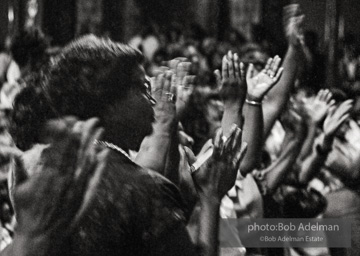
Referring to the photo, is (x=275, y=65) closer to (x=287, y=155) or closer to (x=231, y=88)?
(x=231, y=88)

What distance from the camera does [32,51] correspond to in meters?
2.47

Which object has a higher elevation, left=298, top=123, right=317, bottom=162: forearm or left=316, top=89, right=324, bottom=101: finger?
left=316, top=89, right=324, bottom=101: finger

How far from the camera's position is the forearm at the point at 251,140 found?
2553mm

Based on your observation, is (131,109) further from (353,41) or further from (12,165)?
(353,41)

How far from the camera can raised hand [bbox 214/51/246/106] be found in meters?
2.54

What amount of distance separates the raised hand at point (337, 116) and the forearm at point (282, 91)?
0.70 ft

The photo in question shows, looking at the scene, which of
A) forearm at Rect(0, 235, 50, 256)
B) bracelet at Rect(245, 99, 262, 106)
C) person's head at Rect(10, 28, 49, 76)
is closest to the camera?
forearm at Rect(0, 235, 50, 256)

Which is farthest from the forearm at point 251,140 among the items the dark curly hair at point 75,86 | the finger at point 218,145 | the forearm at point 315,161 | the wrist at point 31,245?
the wrist at point 31,245

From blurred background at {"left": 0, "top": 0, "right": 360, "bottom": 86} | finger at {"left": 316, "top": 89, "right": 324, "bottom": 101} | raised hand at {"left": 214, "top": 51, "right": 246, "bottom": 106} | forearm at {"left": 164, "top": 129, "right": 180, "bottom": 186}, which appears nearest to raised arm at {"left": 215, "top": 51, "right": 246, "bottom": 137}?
raised hand at {"left": 214, "top": 51, "right": 246, "bottom": 106}

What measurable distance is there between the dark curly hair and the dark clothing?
0.77ft

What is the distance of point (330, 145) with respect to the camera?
8.69 ft

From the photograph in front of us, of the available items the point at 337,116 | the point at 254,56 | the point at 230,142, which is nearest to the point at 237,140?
the point at 230,142

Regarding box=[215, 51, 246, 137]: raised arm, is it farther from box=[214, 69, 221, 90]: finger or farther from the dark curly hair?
the dark curly hair

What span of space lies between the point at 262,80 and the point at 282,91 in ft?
0.32
